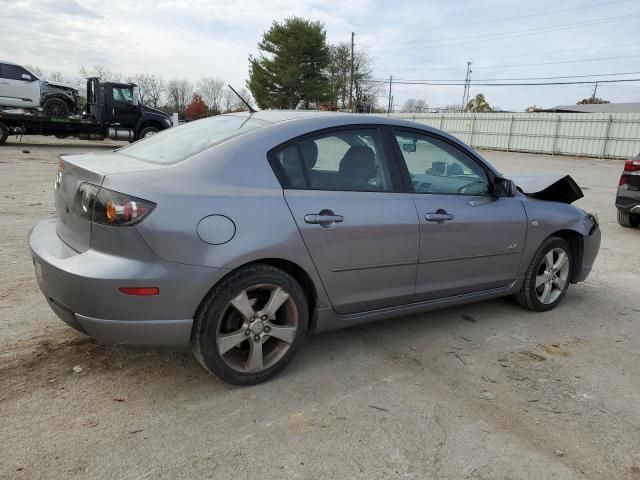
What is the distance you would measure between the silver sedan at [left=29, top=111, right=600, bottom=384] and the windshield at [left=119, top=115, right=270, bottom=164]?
0.02 m

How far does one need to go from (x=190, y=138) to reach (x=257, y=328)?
1.36 metres

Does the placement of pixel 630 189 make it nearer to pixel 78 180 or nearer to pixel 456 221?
pixel 456 221

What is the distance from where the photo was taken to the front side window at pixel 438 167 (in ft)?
11.4

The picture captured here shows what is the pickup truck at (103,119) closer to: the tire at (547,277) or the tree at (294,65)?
the tire at (547,277)

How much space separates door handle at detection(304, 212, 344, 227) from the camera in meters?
2.89

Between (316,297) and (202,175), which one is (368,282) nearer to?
(316,297)

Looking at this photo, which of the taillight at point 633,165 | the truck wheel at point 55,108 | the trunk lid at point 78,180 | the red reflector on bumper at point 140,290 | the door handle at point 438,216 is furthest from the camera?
the truck wheel at point 55,108

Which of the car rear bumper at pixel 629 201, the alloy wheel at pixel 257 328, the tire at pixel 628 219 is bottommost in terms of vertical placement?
the alloy wheel at pixel 257 328

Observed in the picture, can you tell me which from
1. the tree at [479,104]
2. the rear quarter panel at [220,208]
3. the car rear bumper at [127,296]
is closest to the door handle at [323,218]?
the rear quarter panel at [220,208]

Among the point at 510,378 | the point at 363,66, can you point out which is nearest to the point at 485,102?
the point at 363,66

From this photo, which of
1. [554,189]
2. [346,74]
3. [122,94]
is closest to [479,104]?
[346,74]

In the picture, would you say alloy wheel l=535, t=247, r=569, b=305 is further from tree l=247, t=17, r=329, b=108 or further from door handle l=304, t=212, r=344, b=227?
tree l=247, t=17, r=329, b=108

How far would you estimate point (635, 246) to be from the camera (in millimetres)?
7332

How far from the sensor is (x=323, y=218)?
2.93 metres
